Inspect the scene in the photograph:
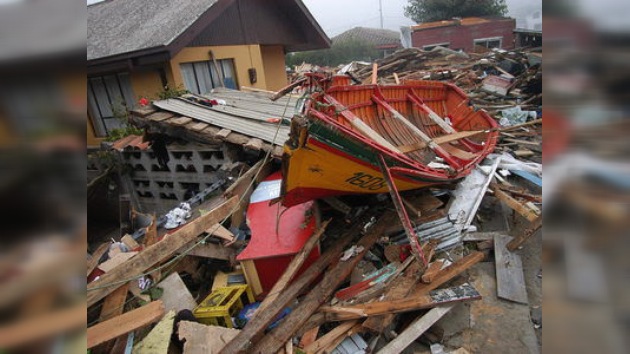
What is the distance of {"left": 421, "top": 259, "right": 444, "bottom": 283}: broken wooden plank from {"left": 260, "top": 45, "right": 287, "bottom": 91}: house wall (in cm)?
1276

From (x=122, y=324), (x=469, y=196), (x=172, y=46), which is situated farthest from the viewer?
(x=172, y=46)

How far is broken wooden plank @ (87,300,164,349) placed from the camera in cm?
319

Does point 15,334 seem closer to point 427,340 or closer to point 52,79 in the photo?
point 52,79

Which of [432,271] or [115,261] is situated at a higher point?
[115,261]

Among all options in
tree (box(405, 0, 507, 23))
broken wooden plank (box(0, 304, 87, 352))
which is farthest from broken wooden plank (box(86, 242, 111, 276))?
tree (box(405, 0, 507, 23))

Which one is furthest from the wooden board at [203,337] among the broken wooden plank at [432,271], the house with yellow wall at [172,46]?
the house with yellow wall at [172,46]

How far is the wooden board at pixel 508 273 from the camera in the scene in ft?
14.4

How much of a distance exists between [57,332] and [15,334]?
8 cm

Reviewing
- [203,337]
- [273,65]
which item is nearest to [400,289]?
[203,337]

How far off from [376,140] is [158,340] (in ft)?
12.5

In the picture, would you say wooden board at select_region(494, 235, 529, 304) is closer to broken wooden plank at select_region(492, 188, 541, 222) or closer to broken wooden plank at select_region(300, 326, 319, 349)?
broken wooden plank at select_region(492, 188, 541, 222)

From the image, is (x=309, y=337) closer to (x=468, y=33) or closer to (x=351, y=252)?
(x=351, y=252)

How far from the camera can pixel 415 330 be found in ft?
12.6

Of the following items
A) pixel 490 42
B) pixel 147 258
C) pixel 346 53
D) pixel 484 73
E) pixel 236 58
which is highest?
pixel 346 53
